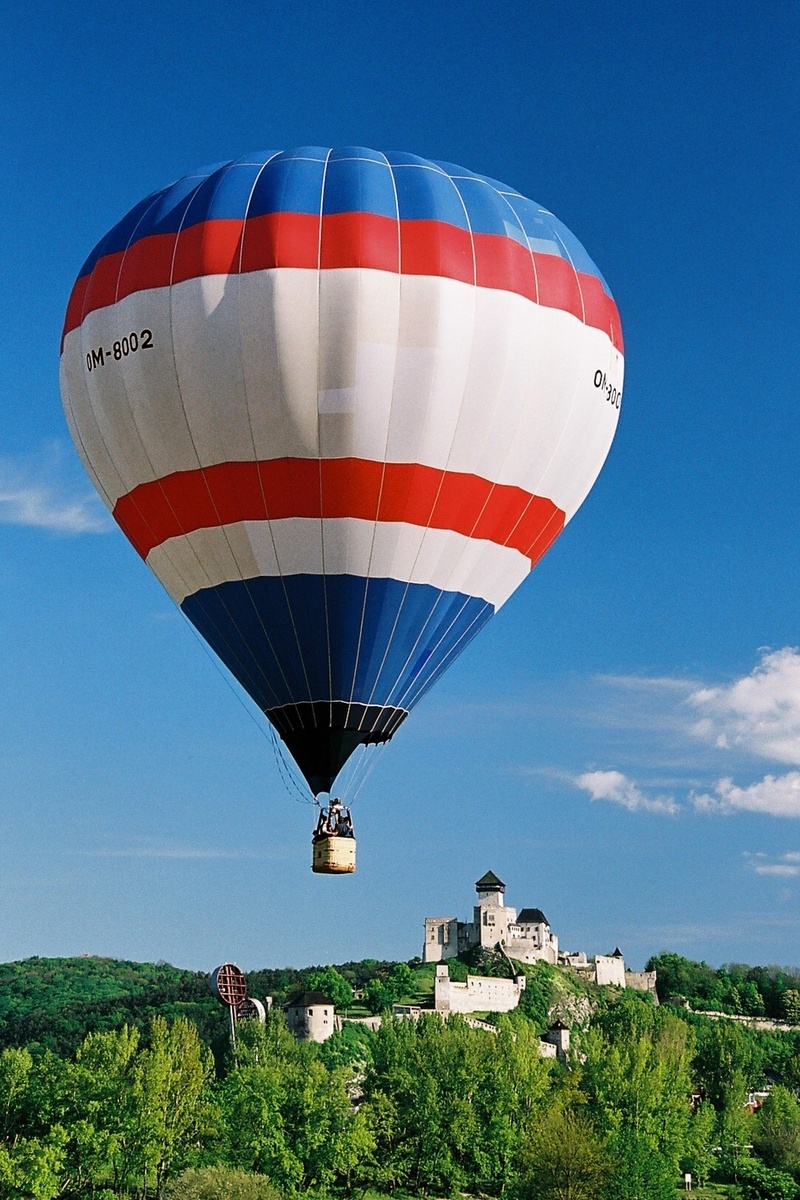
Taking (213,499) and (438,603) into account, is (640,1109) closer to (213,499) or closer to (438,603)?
(438,603)

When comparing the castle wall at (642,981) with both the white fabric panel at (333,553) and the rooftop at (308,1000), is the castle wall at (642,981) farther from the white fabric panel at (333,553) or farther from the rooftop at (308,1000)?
the white fabric panel at (333,553)

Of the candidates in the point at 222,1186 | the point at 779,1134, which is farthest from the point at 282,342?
the point at 779,1134

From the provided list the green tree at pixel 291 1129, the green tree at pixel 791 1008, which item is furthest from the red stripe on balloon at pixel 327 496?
the green tree at pixel 791 1008

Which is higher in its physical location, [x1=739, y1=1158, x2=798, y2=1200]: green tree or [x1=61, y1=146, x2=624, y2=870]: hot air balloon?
[x1=61, y1=146, x2=624, y2=870]: hot air balloon

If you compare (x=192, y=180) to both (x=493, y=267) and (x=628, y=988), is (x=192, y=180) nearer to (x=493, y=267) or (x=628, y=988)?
(x=493, y=267)

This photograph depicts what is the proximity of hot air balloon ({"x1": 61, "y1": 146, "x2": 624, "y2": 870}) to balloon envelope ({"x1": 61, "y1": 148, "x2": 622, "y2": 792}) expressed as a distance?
0.03m

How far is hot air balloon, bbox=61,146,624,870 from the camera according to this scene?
2266 centimetres

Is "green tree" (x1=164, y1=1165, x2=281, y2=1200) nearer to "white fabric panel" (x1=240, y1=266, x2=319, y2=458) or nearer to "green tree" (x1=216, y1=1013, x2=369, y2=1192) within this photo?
"green tree" (x1=216, y1=1013, x2=369, y2=1192)

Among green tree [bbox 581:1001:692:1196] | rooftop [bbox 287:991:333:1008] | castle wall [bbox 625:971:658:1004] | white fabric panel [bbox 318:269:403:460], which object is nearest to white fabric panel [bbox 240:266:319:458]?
white fabric panel [bbox 318:269:403:460]

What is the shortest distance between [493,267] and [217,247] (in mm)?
4358

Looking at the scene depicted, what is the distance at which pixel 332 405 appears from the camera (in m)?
22.6

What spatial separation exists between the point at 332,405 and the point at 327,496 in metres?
1.42

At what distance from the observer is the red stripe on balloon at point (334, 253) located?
74.4ft

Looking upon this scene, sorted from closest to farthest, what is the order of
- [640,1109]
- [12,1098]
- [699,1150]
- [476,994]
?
1. [12,1098]
2. [640,1109]
3. [699,1150]
4. [476,994]
